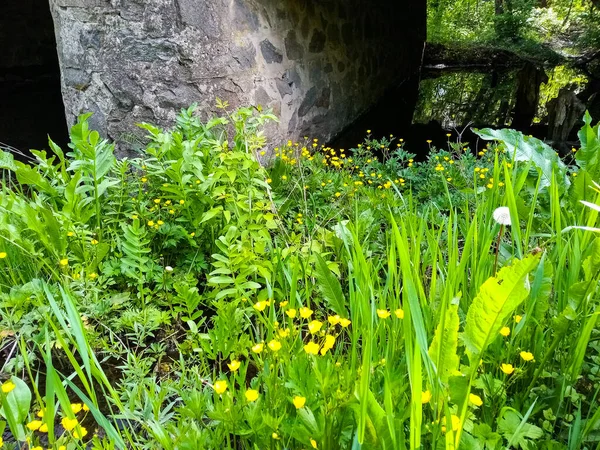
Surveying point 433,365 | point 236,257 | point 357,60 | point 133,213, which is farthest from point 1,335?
→ point 357,60

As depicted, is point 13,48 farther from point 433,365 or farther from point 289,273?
point 433,365

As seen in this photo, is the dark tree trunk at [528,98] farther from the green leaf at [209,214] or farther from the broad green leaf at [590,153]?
the green leaf at [209,214]

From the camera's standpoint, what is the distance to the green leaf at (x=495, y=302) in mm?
667

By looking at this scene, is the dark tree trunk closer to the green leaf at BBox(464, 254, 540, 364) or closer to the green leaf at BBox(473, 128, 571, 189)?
the green leaf at BBox(473, 128, 571, 189)

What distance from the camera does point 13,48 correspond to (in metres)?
6.69

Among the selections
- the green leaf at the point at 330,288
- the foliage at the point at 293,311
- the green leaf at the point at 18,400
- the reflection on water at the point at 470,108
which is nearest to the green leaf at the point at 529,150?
the foliage at the point at 293,311

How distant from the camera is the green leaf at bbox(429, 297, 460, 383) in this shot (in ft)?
2.38

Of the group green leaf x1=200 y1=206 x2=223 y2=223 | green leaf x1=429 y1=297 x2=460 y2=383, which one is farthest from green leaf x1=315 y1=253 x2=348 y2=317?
green leaf x1=200 y1=206 x2=223 y2=223

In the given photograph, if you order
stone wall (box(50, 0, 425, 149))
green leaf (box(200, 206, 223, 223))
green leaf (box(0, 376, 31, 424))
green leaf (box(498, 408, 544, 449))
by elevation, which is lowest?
green leaf (box(498, 408, 544, 449))

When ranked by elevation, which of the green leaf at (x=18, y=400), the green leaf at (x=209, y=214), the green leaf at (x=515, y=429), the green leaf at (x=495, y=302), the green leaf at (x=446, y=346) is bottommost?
the green leaf at (x=515, y=429)

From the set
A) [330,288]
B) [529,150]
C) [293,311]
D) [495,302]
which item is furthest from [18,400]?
[529,150]

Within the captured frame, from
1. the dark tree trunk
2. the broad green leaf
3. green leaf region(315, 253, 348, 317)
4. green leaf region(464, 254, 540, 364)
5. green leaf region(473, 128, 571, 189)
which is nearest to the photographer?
green leaf region(464, 254, 540, 364)

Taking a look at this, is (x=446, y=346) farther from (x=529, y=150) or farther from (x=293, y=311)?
(x=529, y=150)

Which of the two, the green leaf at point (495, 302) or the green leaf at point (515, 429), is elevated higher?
the green leaf at point (495, 302)
